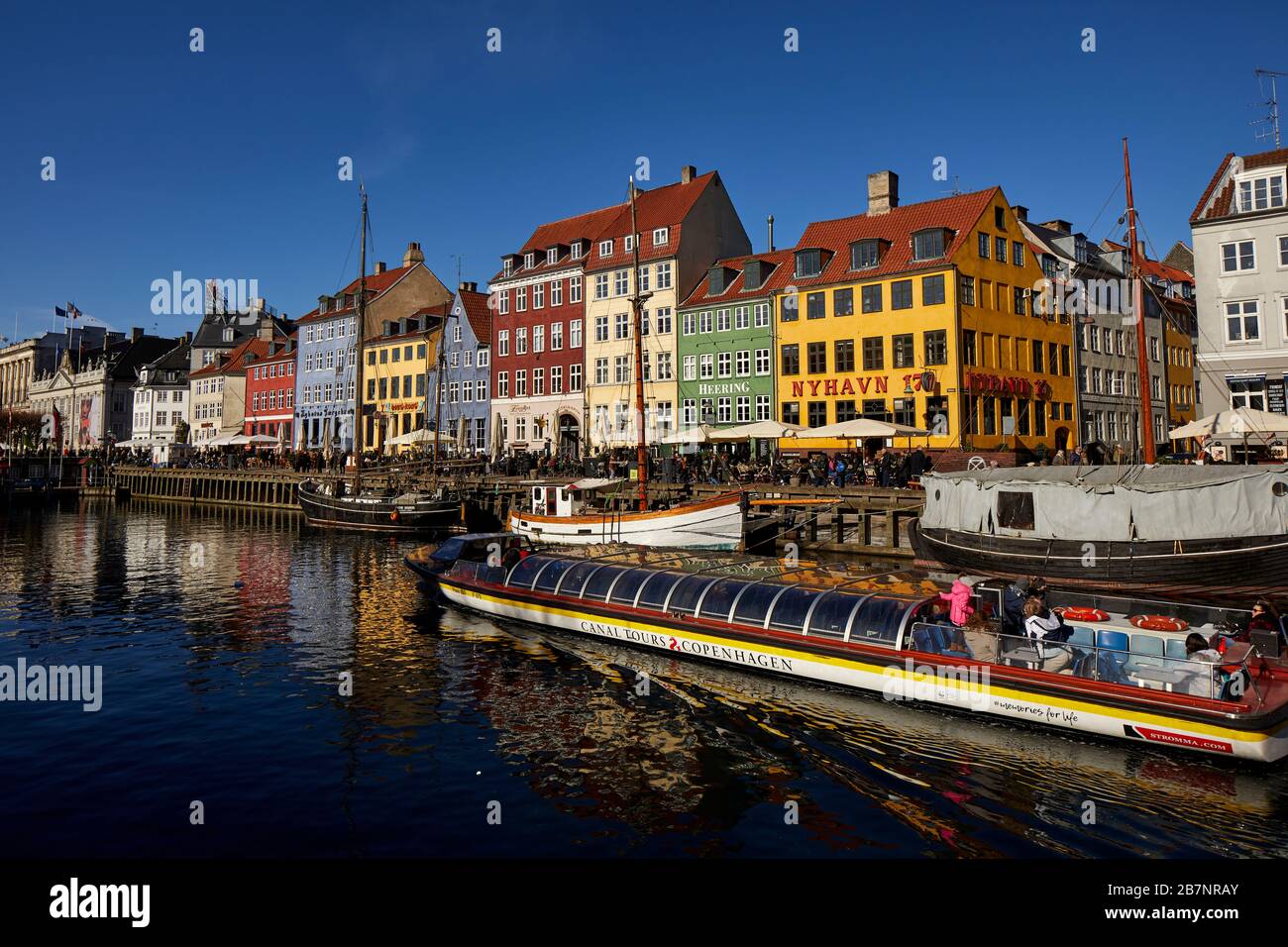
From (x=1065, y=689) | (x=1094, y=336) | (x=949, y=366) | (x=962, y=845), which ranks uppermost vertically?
(x=1094, y=336)

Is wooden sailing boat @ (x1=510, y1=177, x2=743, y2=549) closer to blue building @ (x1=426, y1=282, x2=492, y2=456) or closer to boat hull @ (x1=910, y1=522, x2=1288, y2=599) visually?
boat hull @ (x1=910, y1=522, x2=1288, y2=599)

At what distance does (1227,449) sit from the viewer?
3894cm

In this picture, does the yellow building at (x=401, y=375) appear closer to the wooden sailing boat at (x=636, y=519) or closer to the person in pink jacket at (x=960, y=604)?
the wooden sailing boat at (x=636, y=519)

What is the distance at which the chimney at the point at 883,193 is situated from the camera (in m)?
53.3

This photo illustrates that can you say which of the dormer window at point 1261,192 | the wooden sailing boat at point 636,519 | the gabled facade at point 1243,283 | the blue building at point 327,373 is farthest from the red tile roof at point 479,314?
the dormer window at point 1261,192

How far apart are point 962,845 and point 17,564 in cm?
4044

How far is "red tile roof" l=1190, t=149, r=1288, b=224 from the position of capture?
39.1 metres

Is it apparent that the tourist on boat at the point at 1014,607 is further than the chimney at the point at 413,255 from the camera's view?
No

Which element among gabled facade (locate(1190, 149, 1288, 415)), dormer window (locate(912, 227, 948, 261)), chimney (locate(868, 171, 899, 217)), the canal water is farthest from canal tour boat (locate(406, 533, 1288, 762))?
chimney (locate(868, 171, 899, 217))

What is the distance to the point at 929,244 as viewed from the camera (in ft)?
154

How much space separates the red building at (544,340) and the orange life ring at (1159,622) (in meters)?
48.4

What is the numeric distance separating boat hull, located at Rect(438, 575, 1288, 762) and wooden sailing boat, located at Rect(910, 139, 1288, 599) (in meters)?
10.1
